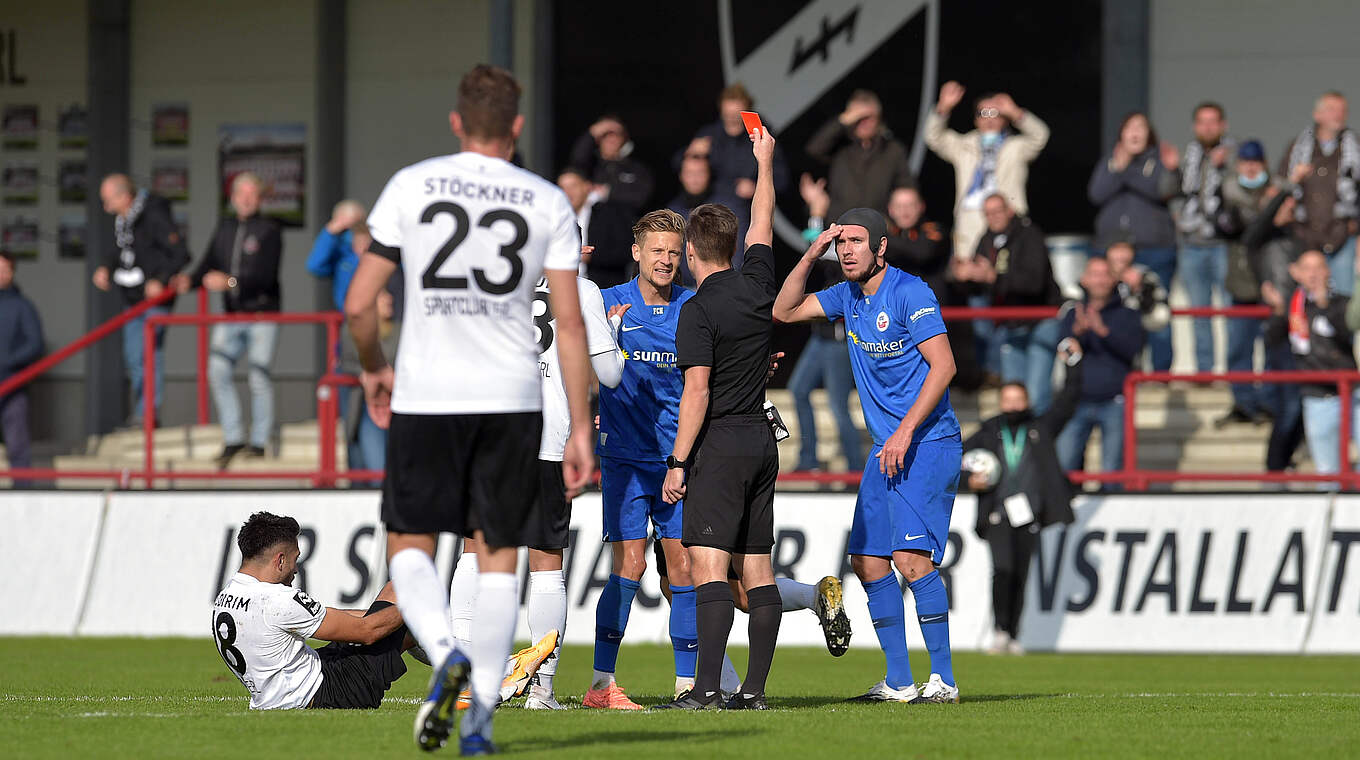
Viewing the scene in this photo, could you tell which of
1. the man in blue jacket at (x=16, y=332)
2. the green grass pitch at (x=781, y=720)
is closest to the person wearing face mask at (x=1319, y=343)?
the green grass pitch at (x=781, y=720)

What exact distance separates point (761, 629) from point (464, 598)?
135 centimetres

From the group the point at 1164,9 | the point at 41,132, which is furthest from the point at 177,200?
the point at 1164,9

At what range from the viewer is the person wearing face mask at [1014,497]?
44.4 feet

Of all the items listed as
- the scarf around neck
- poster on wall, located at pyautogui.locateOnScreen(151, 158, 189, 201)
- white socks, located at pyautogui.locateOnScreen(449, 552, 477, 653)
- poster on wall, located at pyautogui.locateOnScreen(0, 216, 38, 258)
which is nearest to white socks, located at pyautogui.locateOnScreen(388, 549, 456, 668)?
white socks, located at pyautogui.locateOnScreen(449, 552, 477, 653)

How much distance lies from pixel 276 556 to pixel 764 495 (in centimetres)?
211

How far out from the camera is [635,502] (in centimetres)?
855

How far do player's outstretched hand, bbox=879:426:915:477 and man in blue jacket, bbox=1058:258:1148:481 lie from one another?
6.54 m

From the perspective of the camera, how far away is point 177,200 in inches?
886

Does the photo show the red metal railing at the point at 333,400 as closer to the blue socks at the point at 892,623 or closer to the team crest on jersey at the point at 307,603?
the blue socks at the point at 892,623

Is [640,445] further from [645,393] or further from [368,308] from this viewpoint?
[368,308]

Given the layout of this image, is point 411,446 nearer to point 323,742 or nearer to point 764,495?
point 323,742

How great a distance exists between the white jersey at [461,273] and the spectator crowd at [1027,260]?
8.47 metres

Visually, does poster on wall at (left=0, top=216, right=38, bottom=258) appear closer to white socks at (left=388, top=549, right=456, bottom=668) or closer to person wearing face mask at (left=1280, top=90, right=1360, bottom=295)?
person wearing face mask at (left=1280, top=90, right=1360, bottom=295)

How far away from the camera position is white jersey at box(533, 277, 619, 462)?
25.8ft
